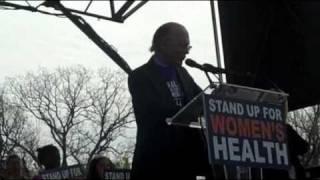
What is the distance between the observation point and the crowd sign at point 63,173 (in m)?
8.18

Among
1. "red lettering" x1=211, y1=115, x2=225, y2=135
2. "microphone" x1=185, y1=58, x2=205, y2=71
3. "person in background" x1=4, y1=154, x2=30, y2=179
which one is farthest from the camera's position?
"person in background" x1=4, y1=154, x2=30, y2=179

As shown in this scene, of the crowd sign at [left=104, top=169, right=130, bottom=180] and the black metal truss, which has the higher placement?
the black metal truss

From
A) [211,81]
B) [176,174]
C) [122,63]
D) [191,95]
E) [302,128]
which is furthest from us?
[302,128]

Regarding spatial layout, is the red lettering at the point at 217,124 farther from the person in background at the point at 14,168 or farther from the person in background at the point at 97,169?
the person in background at the point at 14,168

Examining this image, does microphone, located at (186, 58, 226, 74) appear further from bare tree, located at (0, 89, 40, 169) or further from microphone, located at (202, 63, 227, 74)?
bare tree, located at (0, 89, 40, 169)

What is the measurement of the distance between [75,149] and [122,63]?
35881 millimetres

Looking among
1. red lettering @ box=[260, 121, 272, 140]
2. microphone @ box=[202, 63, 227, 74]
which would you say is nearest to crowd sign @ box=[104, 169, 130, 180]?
microphone @ box=[202, 63, 227, 74]

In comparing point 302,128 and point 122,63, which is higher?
point 302,128

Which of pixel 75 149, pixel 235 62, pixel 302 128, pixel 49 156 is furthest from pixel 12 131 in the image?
pixel 235 62

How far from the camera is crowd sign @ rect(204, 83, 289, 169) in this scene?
8.36 ft

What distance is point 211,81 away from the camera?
2875 millimetres

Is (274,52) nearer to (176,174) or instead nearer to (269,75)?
(269,75)

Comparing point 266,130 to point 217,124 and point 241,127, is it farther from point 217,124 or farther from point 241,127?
point 217,124

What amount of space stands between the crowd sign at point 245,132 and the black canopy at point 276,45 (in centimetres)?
75
